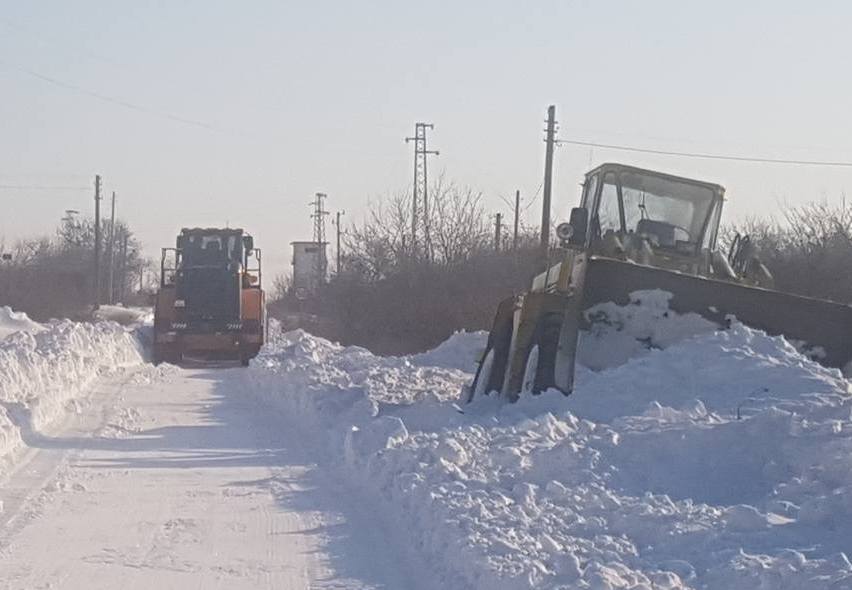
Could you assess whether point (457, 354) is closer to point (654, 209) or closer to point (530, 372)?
point (654, 209)

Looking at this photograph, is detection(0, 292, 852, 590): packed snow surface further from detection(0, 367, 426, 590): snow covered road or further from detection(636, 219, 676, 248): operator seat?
detection(636, 219, 676, 248): operator seat

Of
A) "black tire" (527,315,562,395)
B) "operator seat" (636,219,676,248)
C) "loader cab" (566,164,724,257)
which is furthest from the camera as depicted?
"operator seat" (636,219,676,248)

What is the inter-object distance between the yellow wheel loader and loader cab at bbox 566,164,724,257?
13 millimetres

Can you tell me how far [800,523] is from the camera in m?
8.47

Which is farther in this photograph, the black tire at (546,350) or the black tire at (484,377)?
the black tire at (484,377)

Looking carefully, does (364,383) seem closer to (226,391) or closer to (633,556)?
(226,391)

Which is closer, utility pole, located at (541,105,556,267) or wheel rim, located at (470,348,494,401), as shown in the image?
wheel rim, located at (470,348,494,401)

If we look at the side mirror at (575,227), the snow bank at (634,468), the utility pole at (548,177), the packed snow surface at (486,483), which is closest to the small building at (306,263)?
the utility pole at (548,177)

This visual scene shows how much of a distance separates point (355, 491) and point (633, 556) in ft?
13.4

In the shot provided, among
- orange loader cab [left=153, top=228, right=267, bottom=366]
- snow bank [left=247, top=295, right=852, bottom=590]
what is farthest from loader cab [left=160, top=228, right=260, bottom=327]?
snow bank [left=247, top=295, right=852, bottom=590]

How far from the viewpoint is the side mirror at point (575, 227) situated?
16.1 meters

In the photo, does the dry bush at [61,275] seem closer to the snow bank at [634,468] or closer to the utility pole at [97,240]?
the utility pole at [97,240]

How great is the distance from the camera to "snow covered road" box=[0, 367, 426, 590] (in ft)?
27.3

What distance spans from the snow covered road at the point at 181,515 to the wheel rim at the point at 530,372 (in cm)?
267
